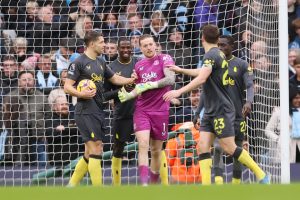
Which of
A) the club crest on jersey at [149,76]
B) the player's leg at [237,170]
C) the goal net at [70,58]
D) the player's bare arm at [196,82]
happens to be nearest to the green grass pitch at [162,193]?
the player's bare arm at [196,82]

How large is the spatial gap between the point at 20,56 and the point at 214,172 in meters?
3.99

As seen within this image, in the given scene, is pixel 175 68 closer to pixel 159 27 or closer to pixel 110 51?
pixel 110 51

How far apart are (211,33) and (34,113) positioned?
4145 millimetres

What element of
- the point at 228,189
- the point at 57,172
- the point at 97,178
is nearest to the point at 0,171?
the point at 57,172

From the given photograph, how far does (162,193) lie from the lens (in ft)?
30.5

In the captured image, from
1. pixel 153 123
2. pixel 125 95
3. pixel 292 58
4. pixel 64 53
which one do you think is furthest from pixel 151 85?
pixel 292 58

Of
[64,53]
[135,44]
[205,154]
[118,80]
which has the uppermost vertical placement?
[135,44]

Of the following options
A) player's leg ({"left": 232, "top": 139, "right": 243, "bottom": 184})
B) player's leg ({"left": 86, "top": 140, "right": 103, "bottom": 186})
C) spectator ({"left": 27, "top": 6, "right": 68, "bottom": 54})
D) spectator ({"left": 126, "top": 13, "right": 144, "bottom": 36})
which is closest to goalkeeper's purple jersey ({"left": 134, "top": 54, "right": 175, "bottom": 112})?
player's leg ({"left": 86, "top": 140, "right": 103, "bottom": 186})

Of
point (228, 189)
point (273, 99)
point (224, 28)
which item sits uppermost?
point (224, 28)

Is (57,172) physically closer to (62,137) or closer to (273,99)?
(62,137)

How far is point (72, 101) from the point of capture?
16.7 meters

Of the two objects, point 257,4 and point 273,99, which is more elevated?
point 257,4

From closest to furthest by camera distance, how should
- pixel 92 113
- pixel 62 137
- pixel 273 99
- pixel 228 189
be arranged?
1. pixel 228 189
2. pixel 92 113
3. pixel 273 99
4. pixel 62 137

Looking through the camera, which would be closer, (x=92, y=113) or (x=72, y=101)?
(x=92, y=113)
